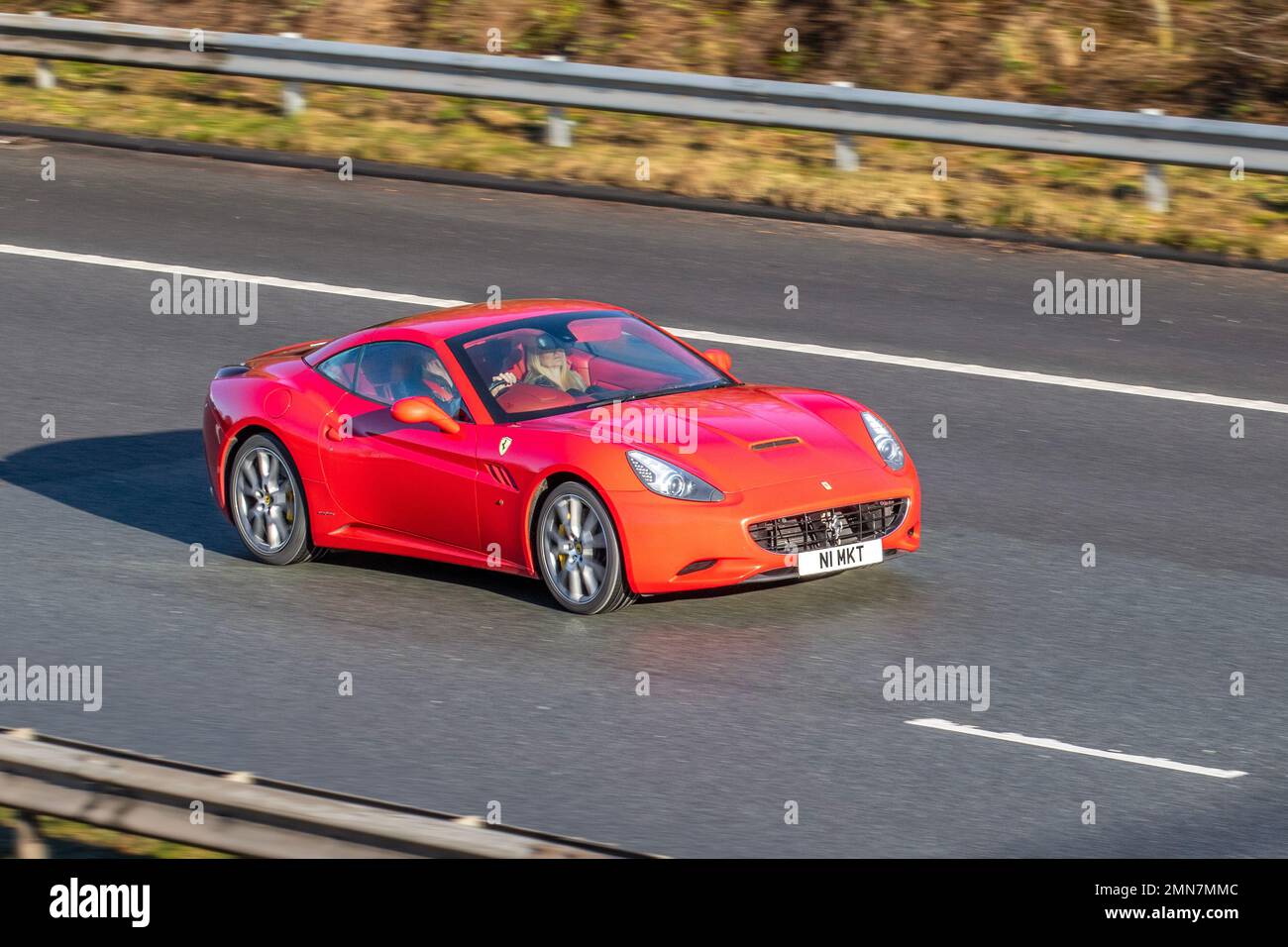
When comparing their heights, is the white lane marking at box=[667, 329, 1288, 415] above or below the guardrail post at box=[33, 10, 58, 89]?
below

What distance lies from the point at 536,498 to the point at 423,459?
770mm

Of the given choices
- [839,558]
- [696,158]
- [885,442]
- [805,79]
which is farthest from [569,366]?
[805,79]

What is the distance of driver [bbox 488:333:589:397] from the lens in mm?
10391

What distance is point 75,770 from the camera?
599 centimetres

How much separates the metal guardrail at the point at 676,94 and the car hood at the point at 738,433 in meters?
7.66

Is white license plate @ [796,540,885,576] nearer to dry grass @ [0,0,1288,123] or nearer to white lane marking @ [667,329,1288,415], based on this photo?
Result: white lane marking @ [667,329,1288,415]

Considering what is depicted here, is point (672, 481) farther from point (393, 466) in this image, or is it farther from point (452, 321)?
point (452, 321)

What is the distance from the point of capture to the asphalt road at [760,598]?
7.62 meters

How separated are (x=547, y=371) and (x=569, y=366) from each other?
0.43 ft

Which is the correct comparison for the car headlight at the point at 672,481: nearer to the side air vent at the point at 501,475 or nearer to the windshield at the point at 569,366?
the side air vent at the point at 501,475

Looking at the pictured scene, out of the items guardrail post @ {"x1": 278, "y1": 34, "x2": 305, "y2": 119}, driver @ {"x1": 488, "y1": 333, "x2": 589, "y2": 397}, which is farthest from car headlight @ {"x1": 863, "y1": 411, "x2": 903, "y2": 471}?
guardrail post @ {"x1": 278, "y1": 34, "x2": 305, "y2": 119}

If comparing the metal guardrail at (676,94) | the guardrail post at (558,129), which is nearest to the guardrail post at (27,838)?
the metal guardrail at (676,94)
